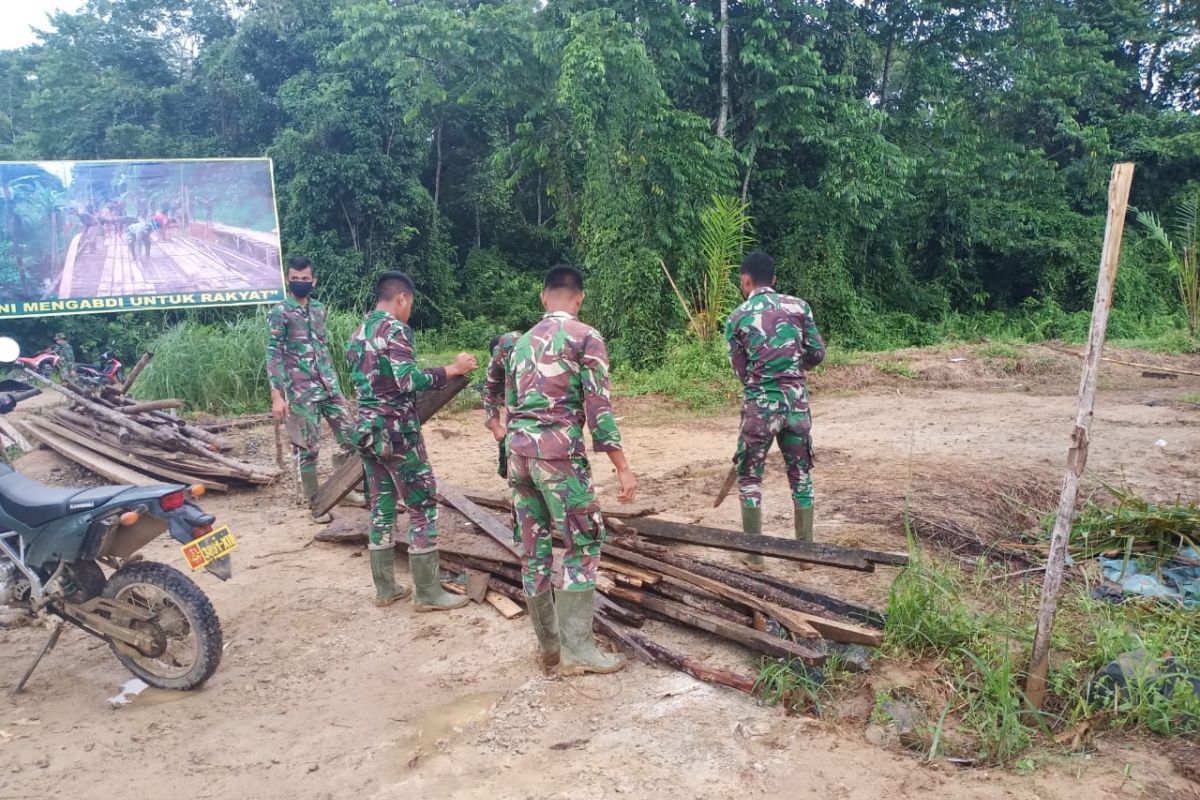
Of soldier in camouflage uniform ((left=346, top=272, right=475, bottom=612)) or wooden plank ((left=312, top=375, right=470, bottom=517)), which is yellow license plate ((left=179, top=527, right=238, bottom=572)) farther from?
wooden plank ((left=312, top=375, right=470, bottom=517))

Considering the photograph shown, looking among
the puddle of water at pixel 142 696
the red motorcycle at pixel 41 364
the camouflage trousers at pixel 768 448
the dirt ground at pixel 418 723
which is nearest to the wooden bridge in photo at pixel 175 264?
the red motorcycle at pixel 41 364

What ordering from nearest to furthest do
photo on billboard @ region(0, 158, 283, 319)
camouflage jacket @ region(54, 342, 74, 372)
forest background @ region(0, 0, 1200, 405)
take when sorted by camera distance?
camouflage jacket @ region(54, 342, 74, 372) < photo on billboard @ region(0, 158, 283, 319) < forest background @ region(0, 0, 1200, 405)

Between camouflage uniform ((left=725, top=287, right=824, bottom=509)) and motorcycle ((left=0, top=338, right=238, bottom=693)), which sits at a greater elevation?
camouflage uniform ((left=725, top=287, right=824, bottom=509))

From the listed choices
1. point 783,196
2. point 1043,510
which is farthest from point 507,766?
point 783,196

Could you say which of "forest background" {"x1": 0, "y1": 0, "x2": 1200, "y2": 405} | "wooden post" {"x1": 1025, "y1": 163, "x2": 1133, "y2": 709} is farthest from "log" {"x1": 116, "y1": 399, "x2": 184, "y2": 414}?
"wooden post" {"x1": 1025, "y1": 163, "x2": 1133, "y2": 709}

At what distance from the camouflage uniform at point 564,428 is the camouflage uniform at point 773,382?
164cm

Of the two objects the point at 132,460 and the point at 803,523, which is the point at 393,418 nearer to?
the point at 803,523

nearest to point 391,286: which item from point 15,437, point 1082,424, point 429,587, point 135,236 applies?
point 429,587

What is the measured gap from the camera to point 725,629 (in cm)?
400

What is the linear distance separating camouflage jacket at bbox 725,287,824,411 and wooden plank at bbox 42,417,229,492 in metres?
5.00

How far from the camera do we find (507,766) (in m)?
3.26

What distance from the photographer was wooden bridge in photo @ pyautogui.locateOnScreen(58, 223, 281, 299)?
43.5 ft

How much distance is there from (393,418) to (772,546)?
2.32m

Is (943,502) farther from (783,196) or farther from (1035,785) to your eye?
(783,196)
